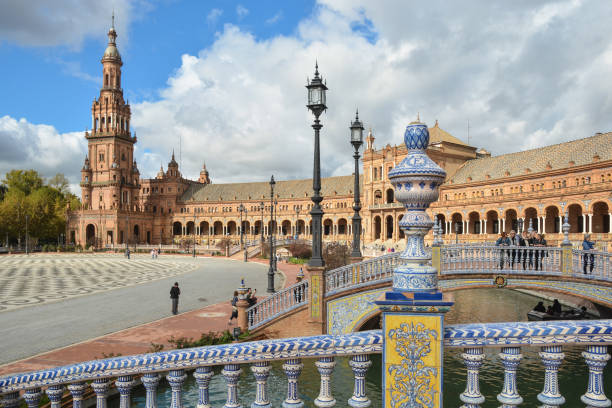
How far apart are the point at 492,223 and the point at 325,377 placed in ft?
203

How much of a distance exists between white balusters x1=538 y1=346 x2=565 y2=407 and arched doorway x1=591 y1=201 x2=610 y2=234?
5078cm

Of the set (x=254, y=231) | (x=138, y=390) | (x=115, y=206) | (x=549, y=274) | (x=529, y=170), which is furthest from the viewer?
(x=254, y=231)

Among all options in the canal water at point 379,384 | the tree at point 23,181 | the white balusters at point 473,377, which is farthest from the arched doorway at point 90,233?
the white balusters at point 473,377

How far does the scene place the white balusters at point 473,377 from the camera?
129 inches

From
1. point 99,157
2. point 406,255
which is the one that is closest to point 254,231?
point 99,157

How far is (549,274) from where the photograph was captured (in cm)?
1285

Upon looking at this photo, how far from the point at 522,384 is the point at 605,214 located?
1701 inches

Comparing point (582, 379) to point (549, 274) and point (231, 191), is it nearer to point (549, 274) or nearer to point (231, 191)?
point (549, 274)

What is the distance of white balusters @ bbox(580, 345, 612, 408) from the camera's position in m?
3.12

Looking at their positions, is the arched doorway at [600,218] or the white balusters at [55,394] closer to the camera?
the white balusters at [55,394]

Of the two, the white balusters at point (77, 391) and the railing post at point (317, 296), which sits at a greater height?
the white balusters at point (77, 391)

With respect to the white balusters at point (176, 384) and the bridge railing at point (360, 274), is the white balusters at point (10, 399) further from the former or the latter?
the bridge railing at point (360, 274)

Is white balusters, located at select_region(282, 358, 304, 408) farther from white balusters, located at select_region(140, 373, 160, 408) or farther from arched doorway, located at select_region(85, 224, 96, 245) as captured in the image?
arched doorway, located at select_region(85, 224, 96, 245)

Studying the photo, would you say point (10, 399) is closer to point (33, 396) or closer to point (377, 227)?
point (33, 396)
